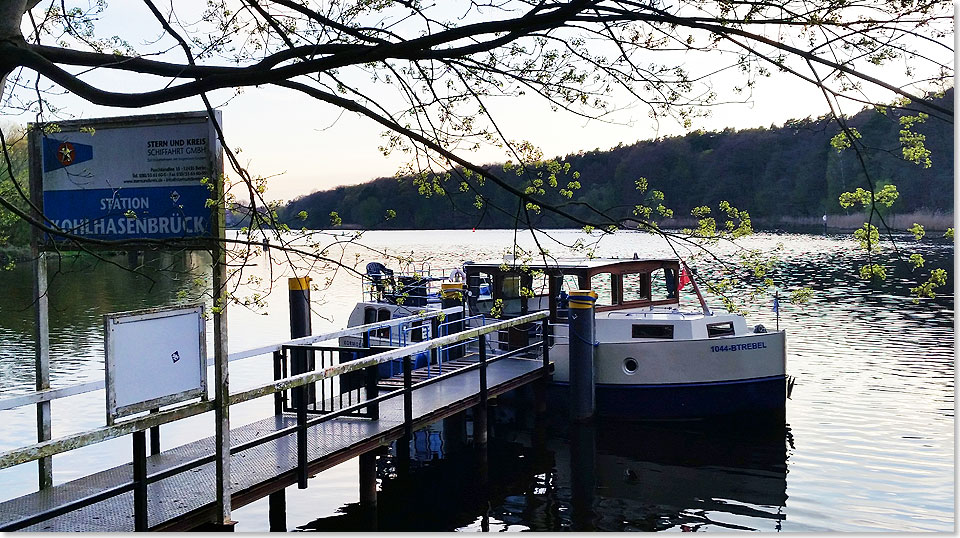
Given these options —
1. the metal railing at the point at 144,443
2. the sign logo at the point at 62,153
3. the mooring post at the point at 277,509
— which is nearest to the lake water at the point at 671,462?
the sign logo at the point at 62,153

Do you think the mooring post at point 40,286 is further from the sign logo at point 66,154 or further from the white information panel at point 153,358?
the white information panel at point 153,358

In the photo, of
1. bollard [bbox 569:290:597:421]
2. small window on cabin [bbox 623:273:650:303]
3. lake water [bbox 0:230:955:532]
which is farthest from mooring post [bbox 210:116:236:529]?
small window on cabin [bbox 623:273:650:303]

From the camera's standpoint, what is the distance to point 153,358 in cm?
541

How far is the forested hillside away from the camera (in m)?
6.65

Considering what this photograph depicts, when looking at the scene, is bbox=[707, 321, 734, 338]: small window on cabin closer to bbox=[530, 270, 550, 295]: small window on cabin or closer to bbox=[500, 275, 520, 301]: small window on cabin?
bbox=[530, 270, 550, 295]: small window on cabin

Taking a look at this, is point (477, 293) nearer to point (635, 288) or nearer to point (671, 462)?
point (635, 288)

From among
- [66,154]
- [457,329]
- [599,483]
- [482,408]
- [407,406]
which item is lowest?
[599,483]

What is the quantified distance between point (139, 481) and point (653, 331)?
950 cm

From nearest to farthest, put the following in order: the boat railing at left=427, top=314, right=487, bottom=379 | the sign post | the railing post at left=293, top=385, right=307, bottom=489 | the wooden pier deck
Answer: the sign post < the wooden pier deck < the railing post at left=293, top=385, right=307, bottom=489 < the boat railing at left=427, top=314, right=487, bottom=379

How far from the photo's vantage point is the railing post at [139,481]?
5.46 m

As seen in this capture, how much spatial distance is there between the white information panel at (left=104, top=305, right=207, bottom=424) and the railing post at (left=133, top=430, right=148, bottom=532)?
237mm

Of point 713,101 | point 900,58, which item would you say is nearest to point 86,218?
point 713,101

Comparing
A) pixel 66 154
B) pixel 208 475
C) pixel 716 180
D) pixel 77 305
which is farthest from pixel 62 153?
pixel 77 305

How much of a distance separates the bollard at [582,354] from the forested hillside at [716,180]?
2.06 meters
